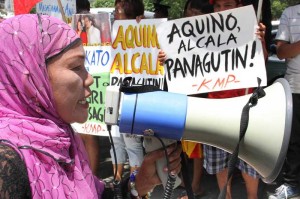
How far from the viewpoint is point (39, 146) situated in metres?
1.14

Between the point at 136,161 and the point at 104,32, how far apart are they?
1125 millimetres

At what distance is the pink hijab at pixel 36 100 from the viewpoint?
1124mm

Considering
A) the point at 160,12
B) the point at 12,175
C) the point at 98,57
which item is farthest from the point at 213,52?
the point at 160,12

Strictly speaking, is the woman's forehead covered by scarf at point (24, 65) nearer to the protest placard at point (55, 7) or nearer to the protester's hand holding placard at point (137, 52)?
the protester's hand holding placard at point (137, 52)

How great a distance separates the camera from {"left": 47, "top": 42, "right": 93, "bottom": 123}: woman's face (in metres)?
1.22

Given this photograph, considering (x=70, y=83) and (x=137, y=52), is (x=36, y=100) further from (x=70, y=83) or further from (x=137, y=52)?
(x=137, y=52)

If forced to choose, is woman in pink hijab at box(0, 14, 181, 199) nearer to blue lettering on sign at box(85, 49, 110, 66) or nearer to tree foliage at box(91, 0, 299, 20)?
blue lettering on sign at box(85, 49, 110, 66)

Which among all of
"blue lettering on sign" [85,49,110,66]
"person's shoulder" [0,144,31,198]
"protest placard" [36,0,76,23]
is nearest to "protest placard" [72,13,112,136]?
"blue lettering on sign" [85,49,110,66]

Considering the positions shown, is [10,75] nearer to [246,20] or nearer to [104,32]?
[246,20]

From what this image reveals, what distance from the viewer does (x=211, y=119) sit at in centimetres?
131

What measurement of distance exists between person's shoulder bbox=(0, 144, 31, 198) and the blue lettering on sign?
2.31 metres

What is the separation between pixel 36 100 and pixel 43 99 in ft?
0.07

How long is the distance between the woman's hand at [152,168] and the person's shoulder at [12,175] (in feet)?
1.81

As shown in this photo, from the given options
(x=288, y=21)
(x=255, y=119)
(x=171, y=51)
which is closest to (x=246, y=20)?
(x=171, y=51)
